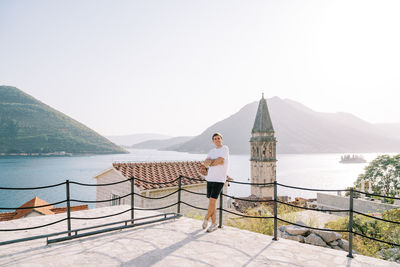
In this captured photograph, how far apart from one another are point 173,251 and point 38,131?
7009 inches

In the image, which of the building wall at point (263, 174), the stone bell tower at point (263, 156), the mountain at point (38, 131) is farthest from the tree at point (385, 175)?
the mountain at point (38, 131)

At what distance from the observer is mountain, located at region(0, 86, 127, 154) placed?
145 m

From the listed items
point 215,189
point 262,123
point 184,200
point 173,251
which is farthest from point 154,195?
point 262,123

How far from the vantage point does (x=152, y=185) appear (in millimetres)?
14734

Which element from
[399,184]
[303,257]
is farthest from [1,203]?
[399,184]

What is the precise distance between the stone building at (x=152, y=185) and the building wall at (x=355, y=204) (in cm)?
1138

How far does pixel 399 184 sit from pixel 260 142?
74.2 ft

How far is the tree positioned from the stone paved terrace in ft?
111

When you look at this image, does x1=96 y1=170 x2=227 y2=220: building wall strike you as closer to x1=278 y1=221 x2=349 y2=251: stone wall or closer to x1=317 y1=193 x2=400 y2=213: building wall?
x1=278 y1=221 x2=349 y2=251: stone wall

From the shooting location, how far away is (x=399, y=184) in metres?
31.9

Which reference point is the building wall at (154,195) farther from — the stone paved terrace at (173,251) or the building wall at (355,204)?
the building wall at (355,204)

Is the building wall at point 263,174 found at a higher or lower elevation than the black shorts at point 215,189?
lower

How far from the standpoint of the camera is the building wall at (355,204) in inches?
701

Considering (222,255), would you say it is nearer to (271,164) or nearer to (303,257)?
(303,257)
